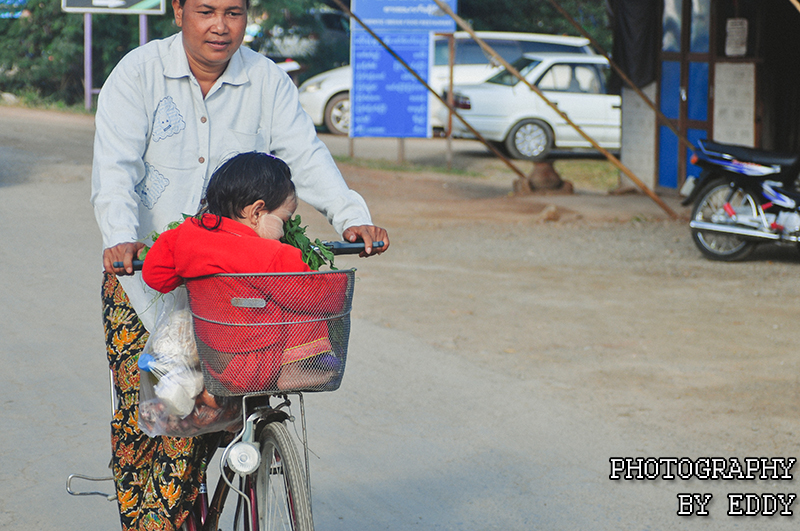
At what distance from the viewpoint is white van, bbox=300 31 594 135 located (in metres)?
19.0

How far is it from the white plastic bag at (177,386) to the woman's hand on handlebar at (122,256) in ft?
0.54

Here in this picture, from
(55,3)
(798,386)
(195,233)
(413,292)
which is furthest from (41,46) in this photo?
(195,233)

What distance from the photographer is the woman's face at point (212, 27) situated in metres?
2.74

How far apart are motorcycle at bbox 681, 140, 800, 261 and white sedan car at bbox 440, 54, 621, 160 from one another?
7.82m

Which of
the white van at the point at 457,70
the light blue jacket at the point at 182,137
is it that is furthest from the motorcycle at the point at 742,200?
the white van at the point at 457,70

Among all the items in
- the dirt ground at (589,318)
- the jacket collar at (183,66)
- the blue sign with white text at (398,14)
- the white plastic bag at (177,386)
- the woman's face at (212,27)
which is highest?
the blue sign with white text at (398,14)

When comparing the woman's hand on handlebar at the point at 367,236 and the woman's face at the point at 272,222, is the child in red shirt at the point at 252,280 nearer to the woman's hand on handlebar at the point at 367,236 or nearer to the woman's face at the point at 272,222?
the woman's face at the point at 272,222

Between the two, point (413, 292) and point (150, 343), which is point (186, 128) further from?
point (413, 292)

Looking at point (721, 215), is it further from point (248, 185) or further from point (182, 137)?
point (248, 185)

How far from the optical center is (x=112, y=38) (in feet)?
71.4

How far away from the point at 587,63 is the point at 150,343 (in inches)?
635

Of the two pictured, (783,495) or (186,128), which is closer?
(186,128)

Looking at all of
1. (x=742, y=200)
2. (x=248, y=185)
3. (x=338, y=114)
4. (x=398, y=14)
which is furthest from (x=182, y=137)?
(x=338, y=114)

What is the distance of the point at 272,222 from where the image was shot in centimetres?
241
